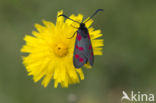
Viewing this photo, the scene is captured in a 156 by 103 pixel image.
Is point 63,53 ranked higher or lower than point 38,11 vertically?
lower

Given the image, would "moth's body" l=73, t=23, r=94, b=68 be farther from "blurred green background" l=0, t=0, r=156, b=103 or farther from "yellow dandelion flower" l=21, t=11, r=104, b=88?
"blurred green background" l=0, t=0, r=156, b=103

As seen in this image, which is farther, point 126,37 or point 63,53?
point 126,37

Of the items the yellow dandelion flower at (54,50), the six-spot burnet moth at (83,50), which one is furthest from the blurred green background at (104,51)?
the six-spot burnet moth at (83,50)

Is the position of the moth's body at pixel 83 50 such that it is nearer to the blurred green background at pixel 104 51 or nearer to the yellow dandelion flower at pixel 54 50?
the yellow dandelion flower at pixel 54 50

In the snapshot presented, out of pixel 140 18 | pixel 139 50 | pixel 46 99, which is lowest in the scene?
pixel 46 99

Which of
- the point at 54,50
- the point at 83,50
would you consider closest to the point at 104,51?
the point at 54,50

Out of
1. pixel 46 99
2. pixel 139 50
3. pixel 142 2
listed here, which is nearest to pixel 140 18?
pixel 142 2

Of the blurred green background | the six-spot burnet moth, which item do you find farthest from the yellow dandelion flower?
the blurred green background

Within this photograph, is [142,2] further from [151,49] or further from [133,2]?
[151,49]
